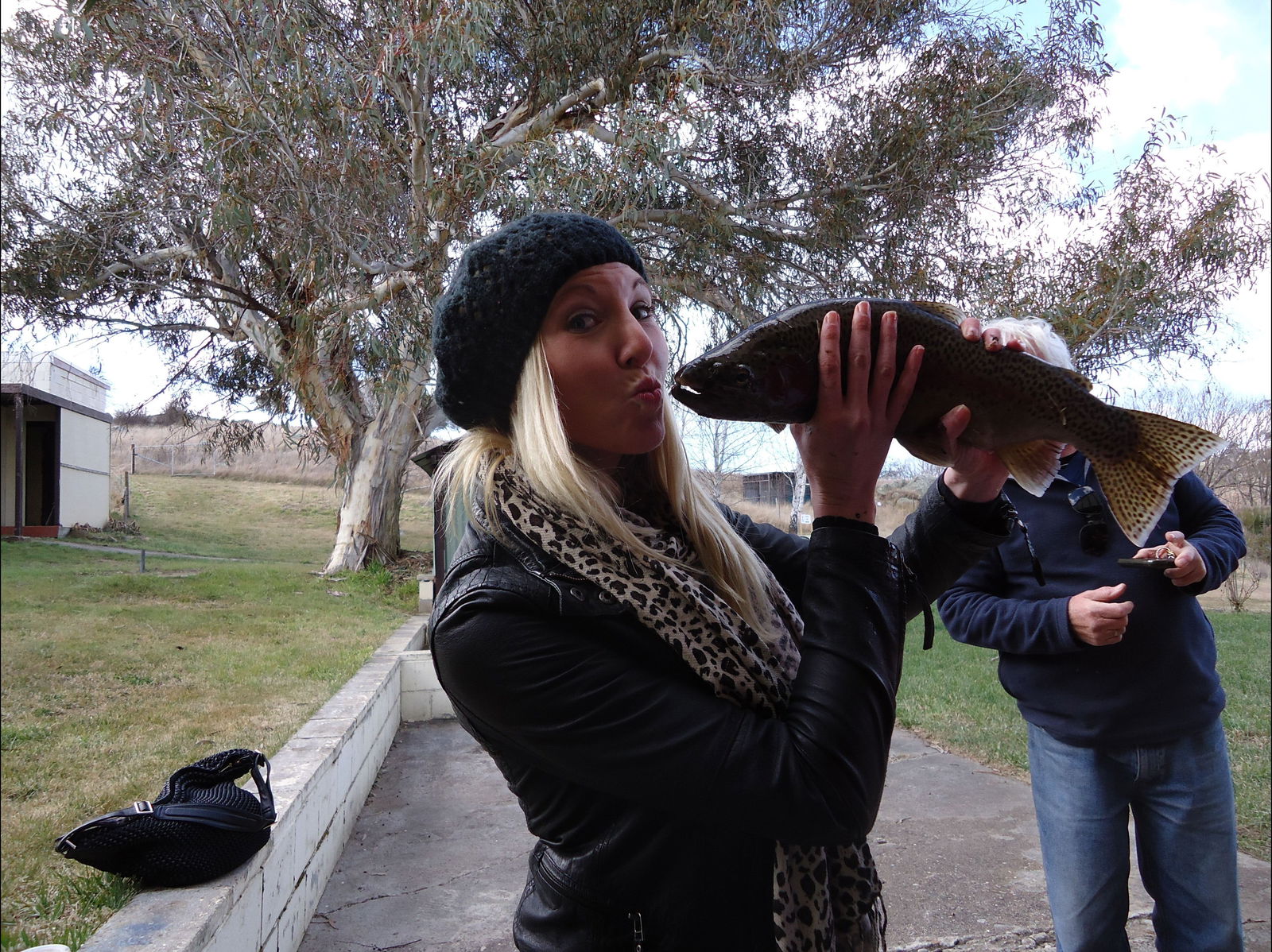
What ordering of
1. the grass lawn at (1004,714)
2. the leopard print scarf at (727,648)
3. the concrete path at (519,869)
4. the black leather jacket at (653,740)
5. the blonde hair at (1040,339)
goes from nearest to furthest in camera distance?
the black leather jacket at (653,740)
the leopard print scarf at (727,648)
the blonde hair at (1040,339)
the concrete path at (519,869)
the grass lawn at (1004,714)

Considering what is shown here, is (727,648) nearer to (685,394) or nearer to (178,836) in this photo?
(685,394)

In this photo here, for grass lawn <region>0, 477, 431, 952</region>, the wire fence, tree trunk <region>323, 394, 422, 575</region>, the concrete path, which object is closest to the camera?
grass lawn <region>0, 477, 431, 952</region>

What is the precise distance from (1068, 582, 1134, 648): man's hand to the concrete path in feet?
5.49

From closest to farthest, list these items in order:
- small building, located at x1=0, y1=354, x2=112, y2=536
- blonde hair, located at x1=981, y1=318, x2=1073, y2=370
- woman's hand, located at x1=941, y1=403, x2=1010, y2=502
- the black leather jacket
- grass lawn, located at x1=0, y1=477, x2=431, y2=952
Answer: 1. the black leather jacket
2. woman's hand, located at x1=941, y1=403, x2=1010, y2=502
3. blonde hair, located at x1=981, y1=318, x2=1073, y2=370
4. grass lawn, located at x1=0, y1=477, x2=431, y2=952
5. small building, located at x1=0, y1=354, x2=112, y2=536

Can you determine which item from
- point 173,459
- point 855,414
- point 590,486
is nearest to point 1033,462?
point 855,414

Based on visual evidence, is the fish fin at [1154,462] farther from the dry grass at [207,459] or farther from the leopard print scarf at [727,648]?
the dry grass at [207,459]

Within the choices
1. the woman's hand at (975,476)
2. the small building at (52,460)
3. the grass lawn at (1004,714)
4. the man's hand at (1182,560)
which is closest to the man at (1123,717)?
the man's hand at (1182,560)

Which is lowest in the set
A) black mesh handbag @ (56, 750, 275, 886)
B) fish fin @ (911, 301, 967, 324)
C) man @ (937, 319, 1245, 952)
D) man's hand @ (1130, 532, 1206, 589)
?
black mesh handbag @ (56, 750, 275, 886)

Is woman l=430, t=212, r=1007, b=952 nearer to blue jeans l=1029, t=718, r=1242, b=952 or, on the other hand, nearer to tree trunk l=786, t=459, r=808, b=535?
tree trunk l=786, t=459, r=808, b=535

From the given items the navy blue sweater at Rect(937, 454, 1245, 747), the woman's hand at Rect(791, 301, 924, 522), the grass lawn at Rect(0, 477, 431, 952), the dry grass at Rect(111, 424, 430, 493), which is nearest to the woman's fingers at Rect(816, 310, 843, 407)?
the woman's hand at Rect(791, 301, 924, 522)

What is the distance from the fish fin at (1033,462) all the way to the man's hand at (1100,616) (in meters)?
0.99

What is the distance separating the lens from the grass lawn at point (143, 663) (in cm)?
305

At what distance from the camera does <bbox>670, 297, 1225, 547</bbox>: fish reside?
1055 millimetres

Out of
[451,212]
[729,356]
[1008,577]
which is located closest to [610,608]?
[729,356]
